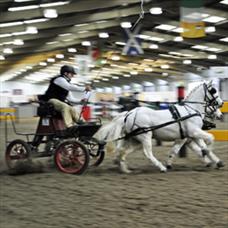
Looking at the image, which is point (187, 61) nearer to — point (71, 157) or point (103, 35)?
point (103, 35)

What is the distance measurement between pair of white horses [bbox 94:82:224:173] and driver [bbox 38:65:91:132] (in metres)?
0.54

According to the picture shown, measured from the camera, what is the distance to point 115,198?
5.65 metres

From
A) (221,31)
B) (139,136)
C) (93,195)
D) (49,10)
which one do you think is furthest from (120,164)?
(221,31)

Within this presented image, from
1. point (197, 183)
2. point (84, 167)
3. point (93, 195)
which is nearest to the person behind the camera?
point (93, 195)

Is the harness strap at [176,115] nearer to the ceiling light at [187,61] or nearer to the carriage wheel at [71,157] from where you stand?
the carriage wheel at [71,157]

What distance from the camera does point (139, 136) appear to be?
789 centimetres

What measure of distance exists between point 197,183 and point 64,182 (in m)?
1.88

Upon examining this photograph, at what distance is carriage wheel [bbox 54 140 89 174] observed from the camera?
7.58 m

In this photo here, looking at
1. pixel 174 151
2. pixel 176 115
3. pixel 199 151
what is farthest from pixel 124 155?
pixel 199 151

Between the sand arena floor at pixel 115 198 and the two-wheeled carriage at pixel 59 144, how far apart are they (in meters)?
0.22

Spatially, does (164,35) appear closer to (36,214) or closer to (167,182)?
(167,182)

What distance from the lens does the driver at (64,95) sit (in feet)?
26.0

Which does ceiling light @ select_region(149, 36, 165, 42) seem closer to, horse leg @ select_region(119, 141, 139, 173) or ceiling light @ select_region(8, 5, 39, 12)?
ceiling light @ select_region(8, 5, 39, 12)

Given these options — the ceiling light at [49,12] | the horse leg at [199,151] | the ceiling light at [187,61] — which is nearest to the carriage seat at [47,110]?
the horse leg at [199,151]
